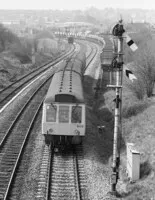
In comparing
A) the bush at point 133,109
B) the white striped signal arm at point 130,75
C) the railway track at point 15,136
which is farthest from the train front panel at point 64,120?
the bush at point 133,109

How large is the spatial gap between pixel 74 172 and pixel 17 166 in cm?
243

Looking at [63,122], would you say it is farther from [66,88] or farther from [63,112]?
[66,88]

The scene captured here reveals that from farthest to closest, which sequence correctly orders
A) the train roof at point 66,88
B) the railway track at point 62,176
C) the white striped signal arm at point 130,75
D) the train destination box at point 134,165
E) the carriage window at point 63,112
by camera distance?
the train roof at point 66,88 < the carriage window at point 63,112 < the train destination box at point 134,165 < the railway track at point 62,176 < the white striped signal arm at point 130,75

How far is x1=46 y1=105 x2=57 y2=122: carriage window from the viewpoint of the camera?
16.5 meters

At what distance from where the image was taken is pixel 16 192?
13.1 metres

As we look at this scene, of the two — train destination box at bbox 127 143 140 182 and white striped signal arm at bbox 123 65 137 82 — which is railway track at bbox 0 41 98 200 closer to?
train destination box at bbox 127 143 140 182

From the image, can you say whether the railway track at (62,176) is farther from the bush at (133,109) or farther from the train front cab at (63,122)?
the bush at (133,109)

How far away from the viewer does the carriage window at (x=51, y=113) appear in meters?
16.5

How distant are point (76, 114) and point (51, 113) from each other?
1.14m

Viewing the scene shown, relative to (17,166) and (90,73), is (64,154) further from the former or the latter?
(90,73)

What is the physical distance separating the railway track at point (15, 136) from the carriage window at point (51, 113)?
1.59 metres

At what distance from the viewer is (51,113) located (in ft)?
54.6

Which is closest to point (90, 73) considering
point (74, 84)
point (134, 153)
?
point (74, 84)

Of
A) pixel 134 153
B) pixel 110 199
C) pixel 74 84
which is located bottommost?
pixel 110 199
